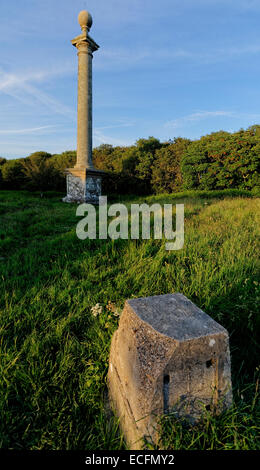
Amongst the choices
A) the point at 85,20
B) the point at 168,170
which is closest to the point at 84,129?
the point at 85,20

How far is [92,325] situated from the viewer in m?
2.16

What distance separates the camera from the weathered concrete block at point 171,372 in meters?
1.08

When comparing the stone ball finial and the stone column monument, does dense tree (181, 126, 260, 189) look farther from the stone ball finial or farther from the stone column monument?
the stone ball finial

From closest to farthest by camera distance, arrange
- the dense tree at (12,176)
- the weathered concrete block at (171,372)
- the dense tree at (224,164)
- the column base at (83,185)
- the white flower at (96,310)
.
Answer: the weathered concrete block at (171,372), the white flower at (96,310), the column base at (83,185), the dense tree at (224,164), the dense tree at (12,176)

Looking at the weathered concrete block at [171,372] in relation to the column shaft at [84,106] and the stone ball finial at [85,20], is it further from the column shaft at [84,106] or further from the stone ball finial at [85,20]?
the stone ball finial at [85,20]

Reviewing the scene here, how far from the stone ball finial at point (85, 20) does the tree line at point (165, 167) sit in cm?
810

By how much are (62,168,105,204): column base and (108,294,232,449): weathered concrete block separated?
35.1ft

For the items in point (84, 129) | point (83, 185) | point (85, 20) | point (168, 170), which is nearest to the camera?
point (85, 20)

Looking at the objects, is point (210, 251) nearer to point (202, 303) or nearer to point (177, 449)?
point (202, 303)

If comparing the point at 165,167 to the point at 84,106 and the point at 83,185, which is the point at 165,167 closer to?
the point at 84,106

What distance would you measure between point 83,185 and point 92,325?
33.0ft

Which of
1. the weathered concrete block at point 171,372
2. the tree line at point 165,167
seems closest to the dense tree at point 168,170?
the tree line at point 165,167

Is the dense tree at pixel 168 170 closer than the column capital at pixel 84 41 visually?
No

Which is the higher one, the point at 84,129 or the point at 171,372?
the point at 84,129
